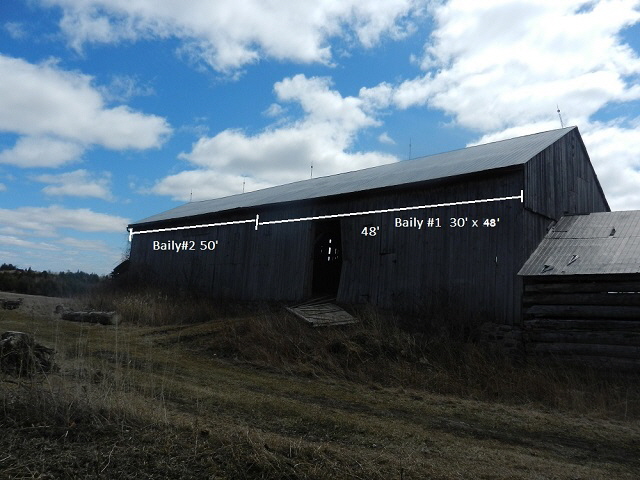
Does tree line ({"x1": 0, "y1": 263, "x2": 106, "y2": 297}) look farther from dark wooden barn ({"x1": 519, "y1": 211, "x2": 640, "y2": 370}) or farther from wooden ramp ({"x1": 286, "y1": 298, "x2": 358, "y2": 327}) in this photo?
dark wooden barn ({"x1": 519, "y1": 211, "x2": 640, "y2": 370})

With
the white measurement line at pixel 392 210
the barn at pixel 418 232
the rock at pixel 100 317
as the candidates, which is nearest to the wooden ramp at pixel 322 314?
the barn at pixel 418 232

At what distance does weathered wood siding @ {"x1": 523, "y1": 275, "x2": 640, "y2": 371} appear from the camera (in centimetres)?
1142

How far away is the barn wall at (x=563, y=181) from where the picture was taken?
14.6 meters

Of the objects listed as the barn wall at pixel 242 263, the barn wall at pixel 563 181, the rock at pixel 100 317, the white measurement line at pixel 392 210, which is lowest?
the rock at pixel 100 317

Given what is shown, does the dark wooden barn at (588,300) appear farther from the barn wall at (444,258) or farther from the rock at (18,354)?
the rock at (18,354)

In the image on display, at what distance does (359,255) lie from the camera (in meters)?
17.1

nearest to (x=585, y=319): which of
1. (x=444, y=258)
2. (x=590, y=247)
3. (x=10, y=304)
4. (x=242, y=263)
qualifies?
(x=590, y=247)

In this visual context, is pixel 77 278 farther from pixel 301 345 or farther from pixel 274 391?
pixel 274 391

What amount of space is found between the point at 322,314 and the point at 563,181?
30.2ft

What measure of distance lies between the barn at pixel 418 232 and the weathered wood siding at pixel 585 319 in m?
0.56

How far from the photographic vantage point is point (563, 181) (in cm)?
1683

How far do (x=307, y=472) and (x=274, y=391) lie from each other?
4572mm

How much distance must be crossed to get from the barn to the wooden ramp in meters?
0.76

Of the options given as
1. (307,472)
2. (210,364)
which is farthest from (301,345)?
(307,472)
